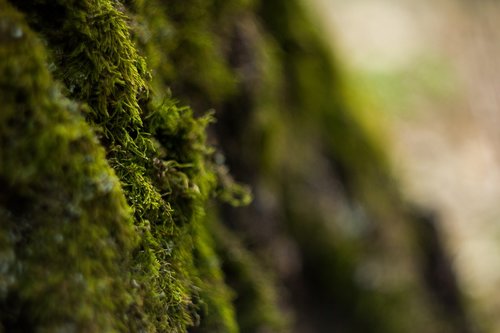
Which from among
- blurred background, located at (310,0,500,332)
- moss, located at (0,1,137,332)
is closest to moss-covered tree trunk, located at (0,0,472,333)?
moss, located at (0,1,137,332)

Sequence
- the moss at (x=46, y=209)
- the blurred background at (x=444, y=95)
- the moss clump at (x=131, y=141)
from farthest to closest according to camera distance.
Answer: the blurred background at (x=444, y=95) < the moss clump at (x=131, y=141) < the moss at (x=46, y=209)

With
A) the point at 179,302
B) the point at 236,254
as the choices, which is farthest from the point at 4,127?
the point at 236,254

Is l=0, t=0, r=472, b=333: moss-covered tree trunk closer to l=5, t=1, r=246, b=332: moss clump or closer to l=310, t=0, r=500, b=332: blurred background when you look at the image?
l=5, t=1, r=246, b=332: moss clump

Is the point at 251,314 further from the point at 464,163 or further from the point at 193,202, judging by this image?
the point at 464,163

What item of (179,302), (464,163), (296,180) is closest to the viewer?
(179,302)

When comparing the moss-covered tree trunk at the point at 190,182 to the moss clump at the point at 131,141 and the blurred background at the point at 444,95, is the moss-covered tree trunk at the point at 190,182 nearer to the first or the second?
the moss clump at the point at 131,141

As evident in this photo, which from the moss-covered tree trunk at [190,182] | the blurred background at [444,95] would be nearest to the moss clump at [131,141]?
the moss-covered tree trunk at [190,182]
